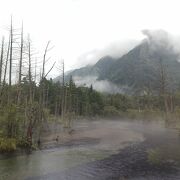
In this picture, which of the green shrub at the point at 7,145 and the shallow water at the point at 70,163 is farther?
the green shrub at the point at 7,145

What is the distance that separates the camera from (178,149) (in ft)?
94.1

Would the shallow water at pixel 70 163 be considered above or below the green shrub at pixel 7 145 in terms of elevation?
below

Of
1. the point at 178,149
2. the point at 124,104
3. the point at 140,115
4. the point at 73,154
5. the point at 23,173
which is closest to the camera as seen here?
the point at 23,173

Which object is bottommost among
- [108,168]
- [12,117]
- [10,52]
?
[108,168]

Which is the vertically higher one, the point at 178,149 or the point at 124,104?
the point at 124,104

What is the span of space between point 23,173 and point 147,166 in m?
8.84

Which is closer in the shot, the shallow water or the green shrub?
the shallow water

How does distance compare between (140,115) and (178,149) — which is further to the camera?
(140,115)

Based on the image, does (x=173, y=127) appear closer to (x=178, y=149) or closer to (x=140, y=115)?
(x=178, y=149)

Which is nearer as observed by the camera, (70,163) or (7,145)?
(70,163)

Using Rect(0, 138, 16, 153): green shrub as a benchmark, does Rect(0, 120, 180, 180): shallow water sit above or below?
below

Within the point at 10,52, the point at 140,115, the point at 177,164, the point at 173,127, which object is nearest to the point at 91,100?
the point at 140,115

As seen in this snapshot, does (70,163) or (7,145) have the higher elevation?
(7,145)

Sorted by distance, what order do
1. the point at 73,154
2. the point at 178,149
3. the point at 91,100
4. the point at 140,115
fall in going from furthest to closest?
1. the point at 91,100
2. the point at 140,115
3. the point at 178,149
4. the point at 73,154
